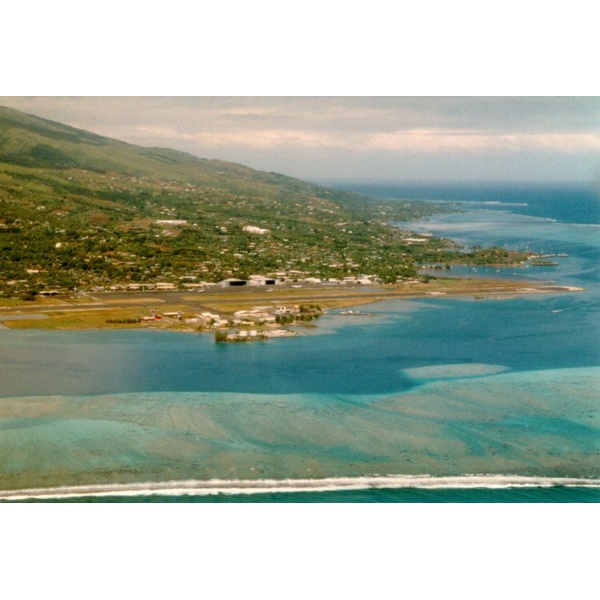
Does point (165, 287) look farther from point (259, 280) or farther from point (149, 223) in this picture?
point (259, 280)

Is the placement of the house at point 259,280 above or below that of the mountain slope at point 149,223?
below

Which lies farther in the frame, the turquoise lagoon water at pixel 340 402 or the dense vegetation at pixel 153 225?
the dense vegetation at pixel 153 225

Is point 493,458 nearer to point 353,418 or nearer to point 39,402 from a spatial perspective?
point 353,418

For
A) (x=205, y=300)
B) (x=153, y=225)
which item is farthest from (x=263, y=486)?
(x=153, y=225)

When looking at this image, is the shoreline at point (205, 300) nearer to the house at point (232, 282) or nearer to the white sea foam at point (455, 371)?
the house at point (232, 282)

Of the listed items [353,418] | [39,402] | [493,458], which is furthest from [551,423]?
[39,402]

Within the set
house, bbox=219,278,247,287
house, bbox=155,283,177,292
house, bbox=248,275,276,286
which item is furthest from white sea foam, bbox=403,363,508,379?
house, bbox=155,283,177,292

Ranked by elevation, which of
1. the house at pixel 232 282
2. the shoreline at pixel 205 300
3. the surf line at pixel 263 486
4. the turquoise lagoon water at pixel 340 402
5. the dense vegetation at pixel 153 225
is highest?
the dense vegetation at pixel 153 225

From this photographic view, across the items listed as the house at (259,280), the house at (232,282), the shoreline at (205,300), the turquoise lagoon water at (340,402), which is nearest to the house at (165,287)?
the shoreline at (205,300)
